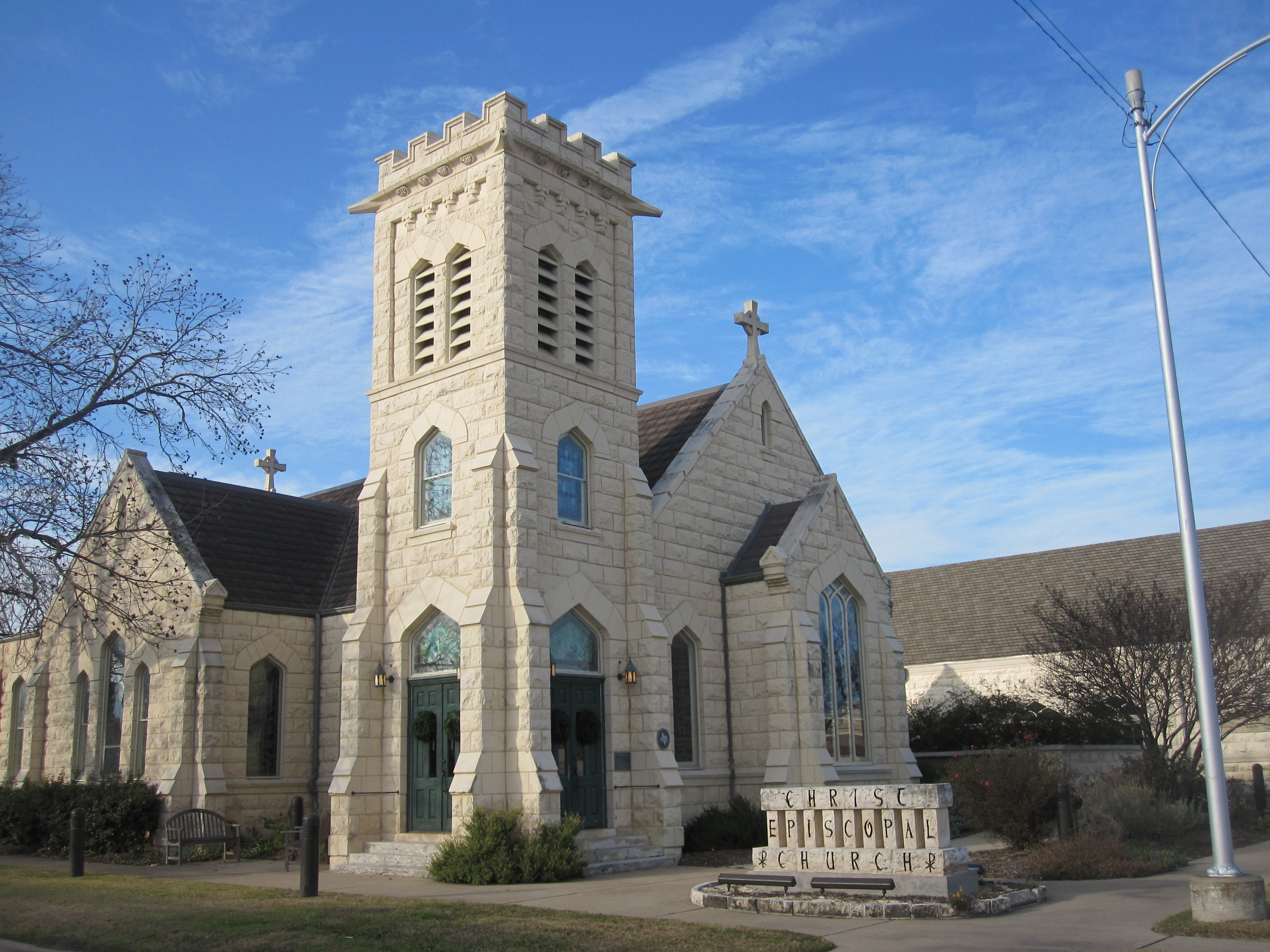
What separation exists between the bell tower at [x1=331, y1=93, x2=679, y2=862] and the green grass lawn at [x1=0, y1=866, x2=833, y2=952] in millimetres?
3821

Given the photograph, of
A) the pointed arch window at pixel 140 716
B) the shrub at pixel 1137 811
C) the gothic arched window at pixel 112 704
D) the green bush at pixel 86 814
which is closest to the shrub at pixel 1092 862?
the shrub at pixel 1137 811

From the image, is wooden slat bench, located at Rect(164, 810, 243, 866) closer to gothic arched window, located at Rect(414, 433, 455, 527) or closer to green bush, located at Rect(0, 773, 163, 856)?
green bush, located at Rect(0, 773, 163, 856)

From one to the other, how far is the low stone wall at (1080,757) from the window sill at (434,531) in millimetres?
9772

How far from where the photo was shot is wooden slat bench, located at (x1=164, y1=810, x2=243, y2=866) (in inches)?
725

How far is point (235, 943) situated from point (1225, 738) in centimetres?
2776

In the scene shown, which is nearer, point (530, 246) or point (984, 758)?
point (984, 758)

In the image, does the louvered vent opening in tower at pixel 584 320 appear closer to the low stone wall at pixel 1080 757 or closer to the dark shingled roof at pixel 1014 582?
the low stone wall at pixel 1080 757

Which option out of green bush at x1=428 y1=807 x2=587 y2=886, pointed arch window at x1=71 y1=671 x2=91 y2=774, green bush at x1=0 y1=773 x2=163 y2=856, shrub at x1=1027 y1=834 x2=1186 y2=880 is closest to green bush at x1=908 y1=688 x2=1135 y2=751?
shrub at x1=1027 y1=834 x2=1186 y2=880

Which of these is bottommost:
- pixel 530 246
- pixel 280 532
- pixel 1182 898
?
pixel 1182 898

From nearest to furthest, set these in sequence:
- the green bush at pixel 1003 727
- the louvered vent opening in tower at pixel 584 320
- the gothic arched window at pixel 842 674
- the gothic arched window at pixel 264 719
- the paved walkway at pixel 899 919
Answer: the paved walkway at pixel 899 919 → the louvered vent opening in tower at pixel 584 320 → the gothic arched window at pixel 842 674 → the gothic arched window at pixel 264 719 → the green bush at pixel 1003 727

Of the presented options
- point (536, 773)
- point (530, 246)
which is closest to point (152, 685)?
point (536, 773)

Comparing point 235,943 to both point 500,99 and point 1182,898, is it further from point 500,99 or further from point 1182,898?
point 500,99

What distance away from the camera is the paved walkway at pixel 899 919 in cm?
929

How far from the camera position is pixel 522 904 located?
482 inches
